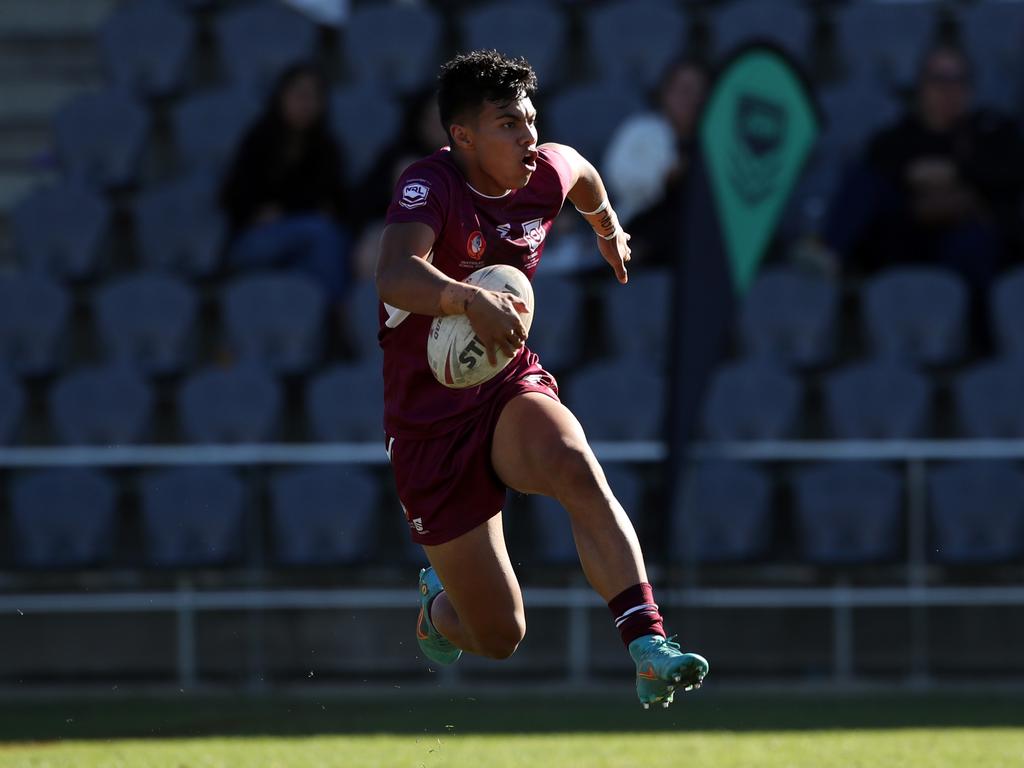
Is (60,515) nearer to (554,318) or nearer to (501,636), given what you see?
(554,318)

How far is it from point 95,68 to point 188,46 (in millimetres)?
1477

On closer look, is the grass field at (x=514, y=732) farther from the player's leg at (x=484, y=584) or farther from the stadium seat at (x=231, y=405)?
the stadium seat at (x=231, y=405)

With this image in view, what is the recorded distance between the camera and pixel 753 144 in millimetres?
8797

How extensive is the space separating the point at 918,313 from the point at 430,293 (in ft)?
19.2

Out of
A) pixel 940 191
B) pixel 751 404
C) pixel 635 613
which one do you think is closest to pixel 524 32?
→ pixel 940 191

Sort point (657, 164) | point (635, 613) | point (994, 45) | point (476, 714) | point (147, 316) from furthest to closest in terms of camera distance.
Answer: point (994, 45)
point (147, 316)
point (657, 164)
point (476, 714)
point (635, 613)

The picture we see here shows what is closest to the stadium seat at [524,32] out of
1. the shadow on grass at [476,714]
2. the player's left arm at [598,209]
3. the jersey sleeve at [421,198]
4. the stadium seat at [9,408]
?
the stadium seat at [9,408]

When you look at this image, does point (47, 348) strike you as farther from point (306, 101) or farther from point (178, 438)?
point (306, 101)

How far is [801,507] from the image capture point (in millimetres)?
9312

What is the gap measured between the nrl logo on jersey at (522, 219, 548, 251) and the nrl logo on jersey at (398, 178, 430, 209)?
1.40 feet

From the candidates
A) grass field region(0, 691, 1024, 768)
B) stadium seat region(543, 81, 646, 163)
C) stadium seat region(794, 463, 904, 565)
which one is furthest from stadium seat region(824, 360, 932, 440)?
stadium seat region(543, 81, 646, 163)

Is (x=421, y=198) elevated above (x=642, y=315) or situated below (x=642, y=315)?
above

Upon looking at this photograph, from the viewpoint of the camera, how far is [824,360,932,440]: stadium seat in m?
9.55

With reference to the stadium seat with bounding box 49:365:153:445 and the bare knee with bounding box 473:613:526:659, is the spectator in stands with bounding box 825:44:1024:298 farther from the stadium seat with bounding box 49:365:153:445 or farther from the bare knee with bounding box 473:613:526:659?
the bare knee with bounding box 473:613:526:659
